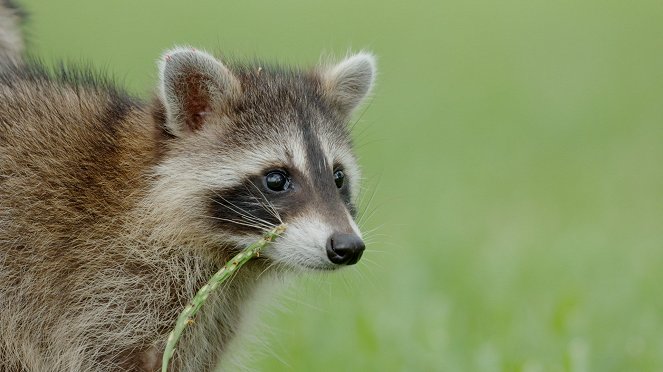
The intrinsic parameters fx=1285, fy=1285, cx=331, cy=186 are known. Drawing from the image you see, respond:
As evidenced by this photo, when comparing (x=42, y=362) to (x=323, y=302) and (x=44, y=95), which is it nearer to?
(x=44, y=95)

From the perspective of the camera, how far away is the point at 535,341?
7.70 metres

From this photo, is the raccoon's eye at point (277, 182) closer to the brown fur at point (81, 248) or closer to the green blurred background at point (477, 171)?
the brown fur at point (81, 248)

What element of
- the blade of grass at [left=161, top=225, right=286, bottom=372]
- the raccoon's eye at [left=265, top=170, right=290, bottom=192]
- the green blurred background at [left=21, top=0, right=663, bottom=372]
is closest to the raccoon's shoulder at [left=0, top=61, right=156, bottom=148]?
the green blurred background at [left=21, top=0, right=663, bottom=372]

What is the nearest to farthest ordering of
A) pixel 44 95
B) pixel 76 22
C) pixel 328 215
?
pixel 328 215, pixel 44 95, pixel 76 22

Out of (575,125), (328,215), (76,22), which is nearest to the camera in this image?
(328,215)

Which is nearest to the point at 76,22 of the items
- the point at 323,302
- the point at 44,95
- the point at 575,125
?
the point at 575,125

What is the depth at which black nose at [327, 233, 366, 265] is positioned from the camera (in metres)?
6.32

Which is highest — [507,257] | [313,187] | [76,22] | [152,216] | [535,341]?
[313,187]

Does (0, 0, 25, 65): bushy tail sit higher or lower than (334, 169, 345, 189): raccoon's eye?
lower

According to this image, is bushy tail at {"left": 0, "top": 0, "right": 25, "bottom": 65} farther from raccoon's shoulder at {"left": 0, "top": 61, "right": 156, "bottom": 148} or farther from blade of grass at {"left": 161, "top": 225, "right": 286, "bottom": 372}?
blade of grass at {"left": 161, "top": 225, "right": 286, "bottom": 372}

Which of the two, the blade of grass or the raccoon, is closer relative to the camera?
the blade of grass

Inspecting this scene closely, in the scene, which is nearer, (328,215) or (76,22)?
(328,215)

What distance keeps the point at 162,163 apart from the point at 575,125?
825cm

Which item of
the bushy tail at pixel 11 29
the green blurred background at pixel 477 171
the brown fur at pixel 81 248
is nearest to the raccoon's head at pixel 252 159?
the brown fur at pixel 81 248
